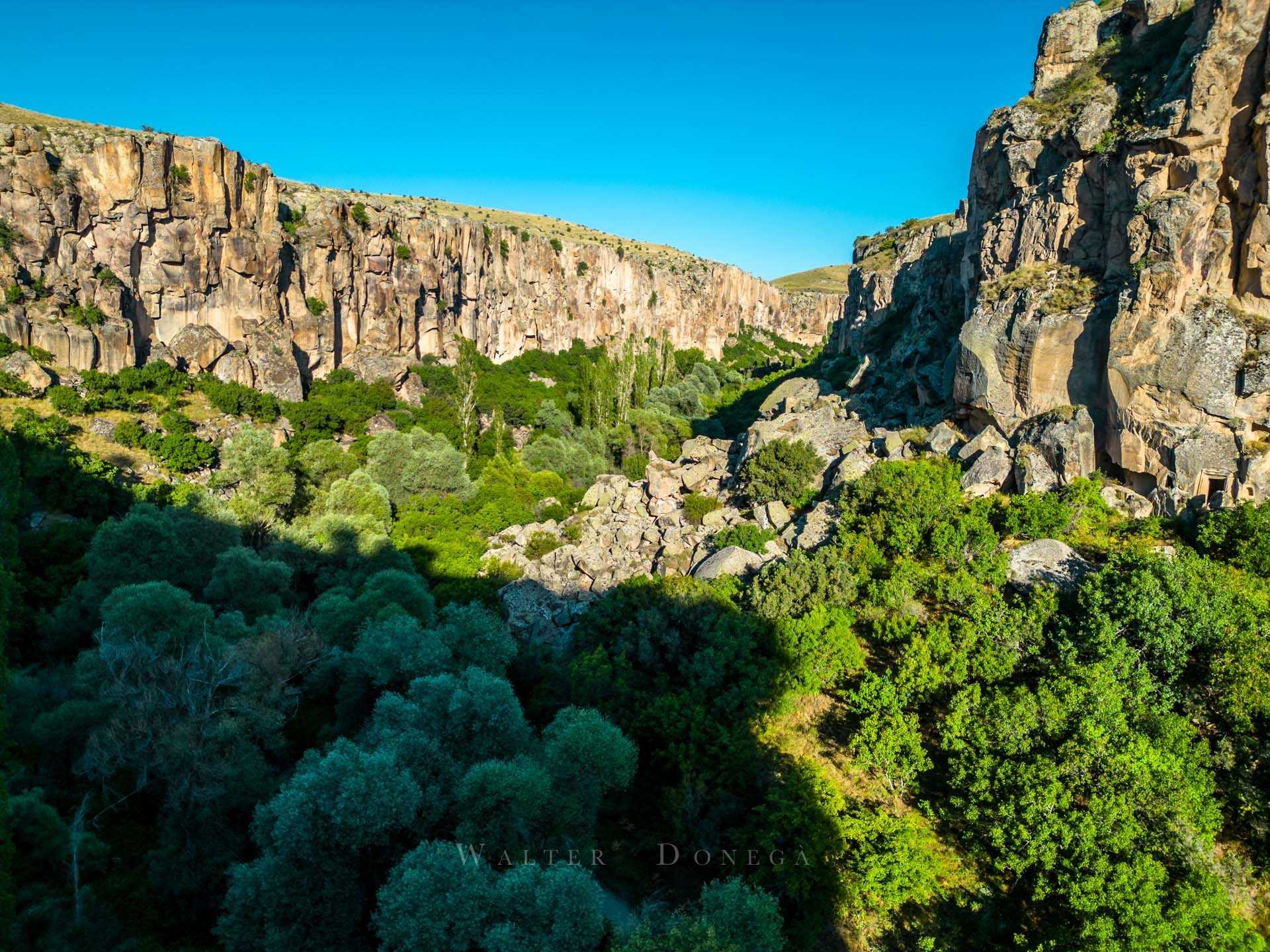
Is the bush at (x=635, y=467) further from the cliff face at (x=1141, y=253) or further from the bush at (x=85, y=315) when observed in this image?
the bush at (x=85, y=315)

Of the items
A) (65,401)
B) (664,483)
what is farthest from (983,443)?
(65,401)

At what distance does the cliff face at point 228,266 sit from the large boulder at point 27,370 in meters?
1.65

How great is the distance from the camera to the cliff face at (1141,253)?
21.8 m

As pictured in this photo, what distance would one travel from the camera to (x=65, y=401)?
37.7 meters

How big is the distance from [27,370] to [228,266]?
1475 centimetres

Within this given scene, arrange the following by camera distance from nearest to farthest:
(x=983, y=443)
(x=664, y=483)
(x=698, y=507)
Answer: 1. (x=983, y=443)
2. (x=698, y=507)
3. (x=664, y=483)

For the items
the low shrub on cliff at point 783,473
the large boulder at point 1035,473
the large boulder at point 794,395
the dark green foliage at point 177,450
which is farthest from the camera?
the large boulder at point 794,395

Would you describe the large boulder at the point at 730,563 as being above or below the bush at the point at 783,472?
below

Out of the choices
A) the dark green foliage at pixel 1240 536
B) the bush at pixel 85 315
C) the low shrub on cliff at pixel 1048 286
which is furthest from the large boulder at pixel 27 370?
the dark green foliage at pixel 1240 536

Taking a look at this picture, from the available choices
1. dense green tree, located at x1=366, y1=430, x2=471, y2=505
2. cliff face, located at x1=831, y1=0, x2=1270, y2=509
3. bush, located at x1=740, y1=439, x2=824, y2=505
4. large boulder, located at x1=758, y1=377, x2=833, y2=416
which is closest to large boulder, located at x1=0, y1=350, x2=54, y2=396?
dense green tree, located at x1=366, y1=430, x2=471, y2=505

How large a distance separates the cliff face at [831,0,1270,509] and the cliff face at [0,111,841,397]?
47145mm

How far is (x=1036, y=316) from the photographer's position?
85.5 ft

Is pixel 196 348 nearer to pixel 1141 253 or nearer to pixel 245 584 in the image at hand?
pixel 245 584

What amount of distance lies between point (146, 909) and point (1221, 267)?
35.3 meters
